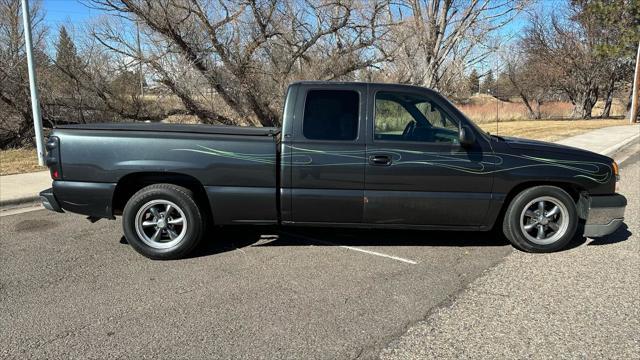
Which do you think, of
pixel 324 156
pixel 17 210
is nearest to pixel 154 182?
pixel 324 156

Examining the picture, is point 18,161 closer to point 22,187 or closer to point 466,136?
point 22,187

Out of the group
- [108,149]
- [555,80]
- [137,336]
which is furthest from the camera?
[555,80]

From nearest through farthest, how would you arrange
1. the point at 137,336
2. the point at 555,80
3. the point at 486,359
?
the point at 486,359, the point at 137,336, the point at 555,80

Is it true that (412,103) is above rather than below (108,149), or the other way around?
above

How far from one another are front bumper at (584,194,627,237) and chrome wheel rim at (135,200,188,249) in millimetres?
4217

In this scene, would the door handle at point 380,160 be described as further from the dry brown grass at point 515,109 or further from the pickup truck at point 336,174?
the dry brown grass at point 515,109

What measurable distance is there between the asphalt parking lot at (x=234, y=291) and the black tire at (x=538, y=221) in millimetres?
288

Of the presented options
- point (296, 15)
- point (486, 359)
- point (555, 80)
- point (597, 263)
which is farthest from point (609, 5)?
point (486, 359)

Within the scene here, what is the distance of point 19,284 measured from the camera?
4207 mm

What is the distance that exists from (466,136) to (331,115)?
4.50 ft

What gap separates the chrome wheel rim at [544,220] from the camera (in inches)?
195

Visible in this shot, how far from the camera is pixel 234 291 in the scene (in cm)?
405

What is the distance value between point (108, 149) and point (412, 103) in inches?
124

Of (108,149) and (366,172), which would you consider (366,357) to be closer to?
(366,172)
